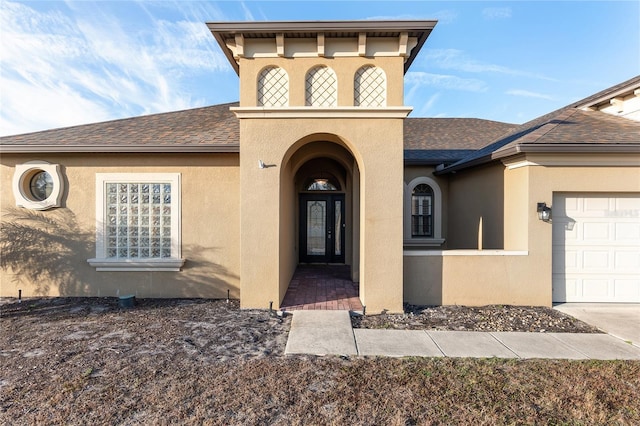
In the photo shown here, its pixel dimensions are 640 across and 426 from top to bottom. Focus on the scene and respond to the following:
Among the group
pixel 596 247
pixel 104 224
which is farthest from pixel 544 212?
pixel 104 224

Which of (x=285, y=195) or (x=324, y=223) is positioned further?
(x=324, y=223)

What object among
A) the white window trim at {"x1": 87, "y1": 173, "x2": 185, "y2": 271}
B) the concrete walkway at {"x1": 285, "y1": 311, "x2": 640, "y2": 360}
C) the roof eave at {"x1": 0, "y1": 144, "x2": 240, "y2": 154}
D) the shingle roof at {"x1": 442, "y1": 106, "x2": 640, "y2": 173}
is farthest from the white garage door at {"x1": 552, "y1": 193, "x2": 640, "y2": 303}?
the white window trim at {"x1": 87, "y1": 173, "x2": 185, "y2": 271}

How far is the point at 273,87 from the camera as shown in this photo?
19.6 ft

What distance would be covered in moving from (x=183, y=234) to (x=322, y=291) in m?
3.50

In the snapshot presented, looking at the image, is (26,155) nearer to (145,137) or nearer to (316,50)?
(145,137)

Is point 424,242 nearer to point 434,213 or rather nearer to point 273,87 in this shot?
point 434,213

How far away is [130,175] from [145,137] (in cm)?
99

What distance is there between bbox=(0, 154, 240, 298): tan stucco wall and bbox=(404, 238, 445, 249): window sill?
5.78m

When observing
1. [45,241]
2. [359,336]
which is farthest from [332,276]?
[45,241]

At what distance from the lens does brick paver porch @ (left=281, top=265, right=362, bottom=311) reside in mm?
6309

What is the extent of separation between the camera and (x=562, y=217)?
21.4ft

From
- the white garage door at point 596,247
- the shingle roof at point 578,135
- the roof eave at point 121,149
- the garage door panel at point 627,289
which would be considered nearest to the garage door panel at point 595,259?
the white garage door at point 596,247

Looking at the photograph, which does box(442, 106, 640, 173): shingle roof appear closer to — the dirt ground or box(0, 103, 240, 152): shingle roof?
the dirt ground

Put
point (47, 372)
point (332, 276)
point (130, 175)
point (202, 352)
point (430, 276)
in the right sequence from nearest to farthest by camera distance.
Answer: point (47, 372)
point (202, 352)
point (430, 276)
point (130, 175)
point (332, 276)
